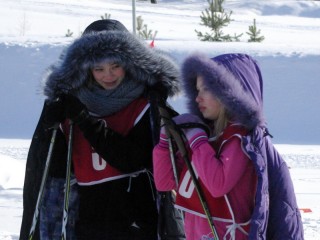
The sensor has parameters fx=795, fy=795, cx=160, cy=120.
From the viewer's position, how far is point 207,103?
298 cm

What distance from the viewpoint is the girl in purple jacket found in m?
2.79

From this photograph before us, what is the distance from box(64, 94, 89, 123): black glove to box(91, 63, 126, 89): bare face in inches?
6.5

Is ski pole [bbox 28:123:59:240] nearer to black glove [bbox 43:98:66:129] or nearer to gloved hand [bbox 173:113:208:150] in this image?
black glove [bbox 43:98:66:129]

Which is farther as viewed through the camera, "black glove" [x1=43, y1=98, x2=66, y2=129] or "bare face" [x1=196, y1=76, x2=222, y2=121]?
"black glove" [x1=43, y1=98, x2=66, y2=129]

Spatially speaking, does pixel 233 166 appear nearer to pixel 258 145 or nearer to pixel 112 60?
pixel 258 145

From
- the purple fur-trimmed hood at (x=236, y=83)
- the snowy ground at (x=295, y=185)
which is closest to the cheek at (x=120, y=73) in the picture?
the purple fur-trimmed hood at (x=236, y=83)

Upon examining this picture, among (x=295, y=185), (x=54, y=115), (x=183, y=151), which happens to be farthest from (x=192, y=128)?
(x=295, y=185)

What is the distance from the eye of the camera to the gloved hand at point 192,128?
115 inches

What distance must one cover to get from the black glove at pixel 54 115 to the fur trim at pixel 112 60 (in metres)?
0.09

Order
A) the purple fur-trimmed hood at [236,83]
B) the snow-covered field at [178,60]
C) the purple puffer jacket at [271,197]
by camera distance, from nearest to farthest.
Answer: the purple puffer jacket at [271,197]
the purple fur-trimmed hood at [236,83]
the snow-covered field at [178,60]

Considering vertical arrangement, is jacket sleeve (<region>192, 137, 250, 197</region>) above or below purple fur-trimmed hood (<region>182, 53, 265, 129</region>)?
below

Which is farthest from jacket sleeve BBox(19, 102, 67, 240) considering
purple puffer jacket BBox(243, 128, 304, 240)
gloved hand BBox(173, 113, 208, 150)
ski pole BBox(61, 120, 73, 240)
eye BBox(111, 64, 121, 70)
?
purple puffer jacket BBox(243, 128, 304, 240)

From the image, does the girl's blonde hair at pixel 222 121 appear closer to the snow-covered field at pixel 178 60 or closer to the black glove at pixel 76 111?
the black glove at pixel 76 111

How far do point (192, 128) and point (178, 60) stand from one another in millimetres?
1806
